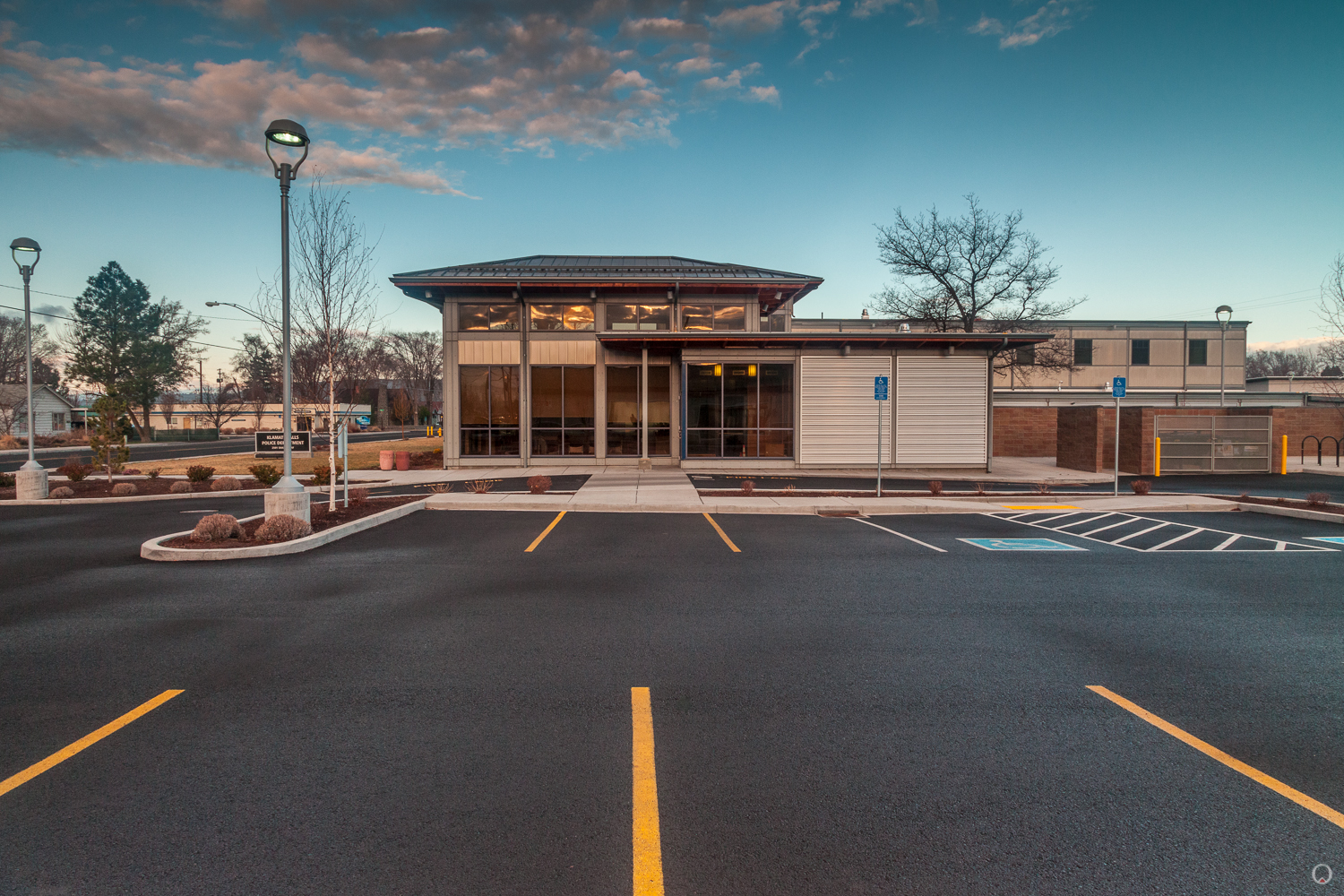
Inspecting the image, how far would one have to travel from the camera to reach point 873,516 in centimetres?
1368

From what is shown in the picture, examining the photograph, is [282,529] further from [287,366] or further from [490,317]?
[490,317]

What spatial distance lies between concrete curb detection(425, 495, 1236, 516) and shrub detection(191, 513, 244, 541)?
4.58 meters

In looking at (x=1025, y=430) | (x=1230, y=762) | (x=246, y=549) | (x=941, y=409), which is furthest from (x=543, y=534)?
(x=1025, y=430)

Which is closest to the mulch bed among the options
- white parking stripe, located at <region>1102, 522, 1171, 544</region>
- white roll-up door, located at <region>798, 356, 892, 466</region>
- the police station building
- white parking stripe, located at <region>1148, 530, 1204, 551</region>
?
the police station building

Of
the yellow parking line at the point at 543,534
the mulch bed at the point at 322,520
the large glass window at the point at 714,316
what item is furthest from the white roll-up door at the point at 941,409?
the mulch bed at the point at 322,520

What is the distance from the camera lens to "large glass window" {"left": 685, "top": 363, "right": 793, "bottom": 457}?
2305 cm

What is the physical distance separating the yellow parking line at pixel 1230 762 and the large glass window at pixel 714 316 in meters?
21.8

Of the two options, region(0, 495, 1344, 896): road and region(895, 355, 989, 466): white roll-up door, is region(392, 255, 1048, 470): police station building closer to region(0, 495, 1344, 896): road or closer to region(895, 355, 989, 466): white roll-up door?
→ region(895, 355, 989, 466): white roll-up door

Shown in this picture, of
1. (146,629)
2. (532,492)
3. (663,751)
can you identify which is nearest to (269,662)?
(146,629)

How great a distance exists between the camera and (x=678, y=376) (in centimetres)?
2472

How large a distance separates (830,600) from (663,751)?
12.7 ft

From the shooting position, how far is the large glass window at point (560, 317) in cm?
2475

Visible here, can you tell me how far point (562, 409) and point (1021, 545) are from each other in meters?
17.9

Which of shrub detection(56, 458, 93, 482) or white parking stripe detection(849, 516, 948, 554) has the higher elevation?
shrub detection(56, 458, 93, 482)
